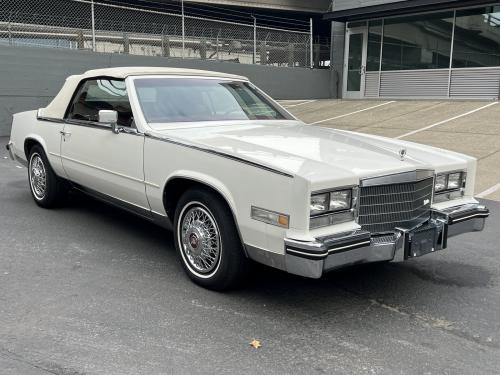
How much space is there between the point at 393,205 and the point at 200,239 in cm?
141

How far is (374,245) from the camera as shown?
133 inches

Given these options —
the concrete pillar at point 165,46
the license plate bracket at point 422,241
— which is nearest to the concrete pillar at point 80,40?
the concrete pillar at point 165,46

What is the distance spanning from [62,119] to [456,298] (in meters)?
4.21

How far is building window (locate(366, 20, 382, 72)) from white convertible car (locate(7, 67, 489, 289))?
1476cm

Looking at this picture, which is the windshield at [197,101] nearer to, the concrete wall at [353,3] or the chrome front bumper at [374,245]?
the chrome front bumper at [374,245]

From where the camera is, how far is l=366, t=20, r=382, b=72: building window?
1879 cm

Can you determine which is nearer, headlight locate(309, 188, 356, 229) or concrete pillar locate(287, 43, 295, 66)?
headlight locate(309, 188, 356, 229)

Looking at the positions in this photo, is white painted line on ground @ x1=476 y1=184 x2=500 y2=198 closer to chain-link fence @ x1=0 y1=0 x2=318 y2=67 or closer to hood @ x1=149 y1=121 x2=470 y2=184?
hood @ x1=149 y1=121 x2=470 y2=184

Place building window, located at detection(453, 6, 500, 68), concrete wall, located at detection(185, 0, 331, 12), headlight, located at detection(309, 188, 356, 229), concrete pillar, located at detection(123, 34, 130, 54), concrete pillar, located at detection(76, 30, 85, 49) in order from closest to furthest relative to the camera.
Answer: headlight, located at detection(309, 188, 356, 229)
concrete pillar, located at detection(76, 30, 85, 49)
concrete pillar, located at detection(123, 34, 130, 54)
building window, located at detection(453, 6, 500, 68)
concrete wall, located at detection(185, 0, 331, 12)

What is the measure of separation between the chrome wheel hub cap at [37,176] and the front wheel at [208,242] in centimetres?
264

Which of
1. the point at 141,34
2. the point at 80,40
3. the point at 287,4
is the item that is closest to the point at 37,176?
the point at 80,40

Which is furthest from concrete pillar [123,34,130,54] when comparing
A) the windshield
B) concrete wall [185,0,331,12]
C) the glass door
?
the windshield

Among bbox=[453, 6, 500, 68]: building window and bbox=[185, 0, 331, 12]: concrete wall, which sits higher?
bbox=[185, 0, 331, 12]: concrete wall

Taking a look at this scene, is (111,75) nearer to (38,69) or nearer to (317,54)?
(38,69)
